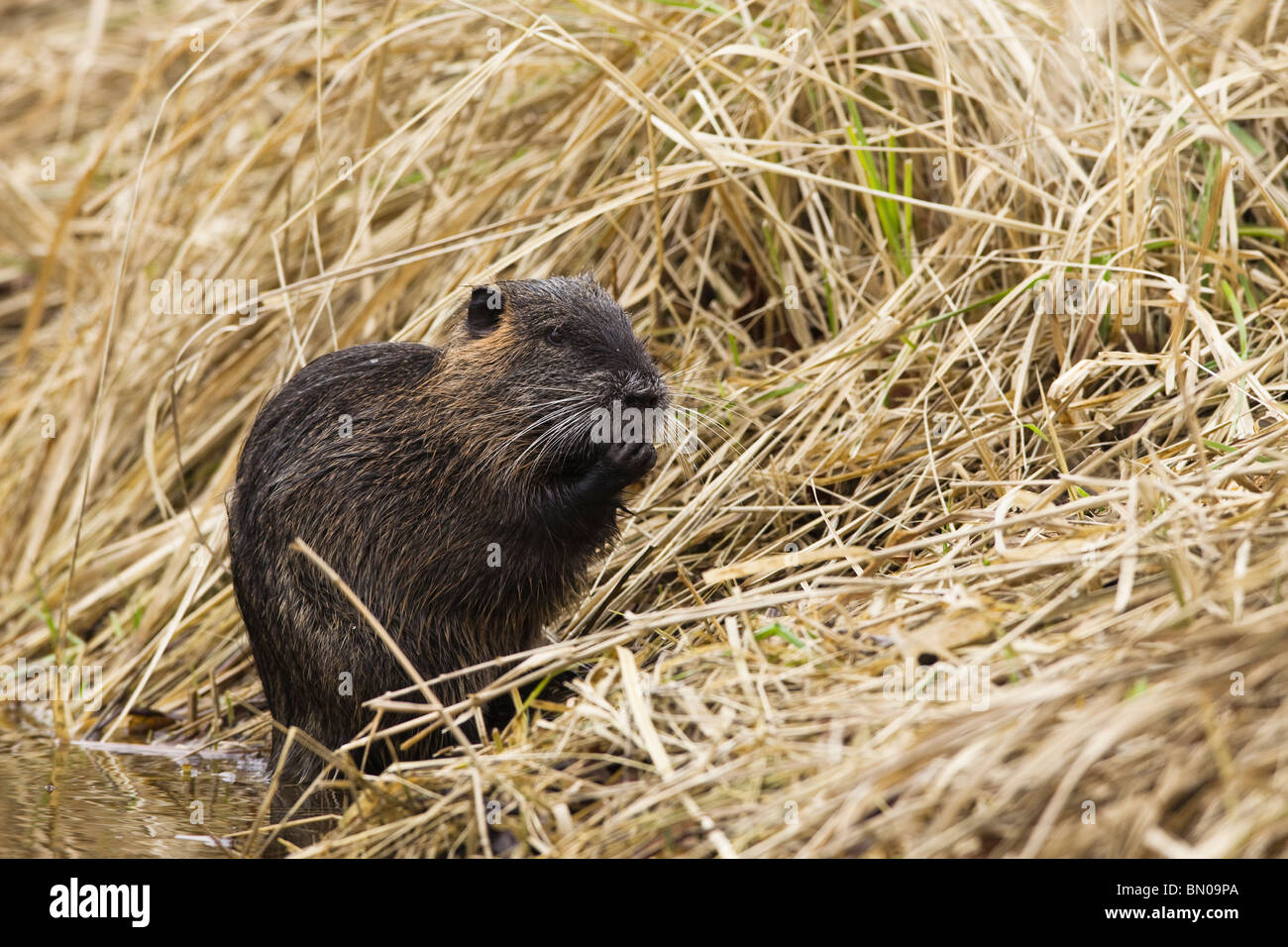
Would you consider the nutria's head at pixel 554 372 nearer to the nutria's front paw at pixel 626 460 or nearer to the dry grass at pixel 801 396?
the nutria's front paw at pixel 626 460

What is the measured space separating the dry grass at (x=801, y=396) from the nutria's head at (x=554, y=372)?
46 centimetres

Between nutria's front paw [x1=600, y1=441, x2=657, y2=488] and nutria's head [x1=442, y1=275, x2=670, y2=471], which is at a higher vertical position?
nutria's head [x1=442, y1=275, x2=670, y2=471]

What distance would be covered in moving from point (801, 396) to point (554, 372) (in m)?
0.90

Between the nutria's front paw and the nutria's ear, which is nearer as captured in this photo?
the nutria's front paw

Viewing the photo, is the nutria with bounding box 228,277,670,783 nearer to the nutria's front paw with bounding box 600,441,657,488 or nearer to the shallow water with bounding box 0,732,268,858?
the nutria's front paw with bounding box 600,441,657,488

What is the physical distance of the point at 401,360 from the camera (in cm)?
395

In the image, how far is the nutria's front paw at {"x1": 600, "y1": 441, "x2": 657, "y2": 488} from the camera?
3.63 metres

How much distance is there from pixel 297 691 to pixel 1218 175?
117 inches

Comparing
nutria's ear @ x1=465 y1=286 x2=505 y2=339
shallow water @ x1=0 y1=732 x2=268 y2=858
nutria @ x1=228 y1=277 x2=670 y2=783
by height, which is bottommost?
shallow water @ x1=0 y1=732 x2=268 y2=858

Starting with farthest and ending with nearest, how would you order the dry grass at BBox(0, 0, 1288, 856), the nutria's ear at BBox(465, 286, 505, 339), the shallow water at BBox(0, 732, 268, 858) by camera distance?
the nutria's ear at BBox(465, 286, 505, 339) < the shallow water at BBox(0, 732, 268, 858) < the dry grass at BBox(0, 0, 1288, 856)

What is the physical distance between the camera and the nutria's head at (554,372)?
3.67 m

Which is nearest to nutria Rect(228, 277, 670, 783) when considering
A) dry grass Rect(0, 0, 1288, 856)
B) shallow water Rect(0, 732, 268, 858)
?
shallow water Rect(0, 732, 268, 858)

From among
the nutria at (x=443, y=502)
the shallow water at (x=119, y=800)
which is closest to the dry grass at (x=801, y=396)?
the shallow water at (x=119, y=800)

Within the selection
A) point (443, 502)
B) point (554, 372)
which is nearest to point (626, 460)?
point (554, 372)
